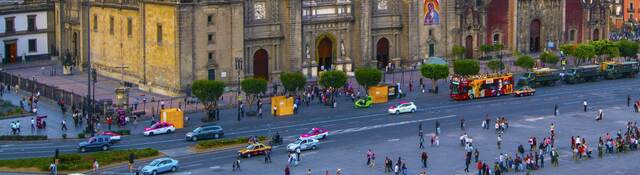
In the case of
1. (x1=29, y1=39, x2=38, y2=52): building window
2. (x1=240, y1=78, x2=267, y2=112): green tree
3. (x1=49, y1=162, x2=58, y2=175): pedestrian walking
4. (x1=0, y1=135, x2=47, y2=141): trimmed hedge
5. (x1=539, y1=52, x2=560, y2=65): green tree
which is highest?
(x1=29, y1=39, x2=38, y2=52): building window

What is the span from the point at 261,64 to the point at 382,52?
15861 mm

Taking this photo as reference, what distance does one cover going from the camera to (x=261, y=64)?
13012 cm

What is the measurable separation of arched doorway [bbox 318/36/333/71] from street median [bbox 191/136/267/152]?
35939 millimetres

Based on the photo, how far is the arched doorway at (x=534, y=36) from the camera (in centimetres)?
15488

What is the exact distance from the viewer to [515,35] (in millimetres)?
152875

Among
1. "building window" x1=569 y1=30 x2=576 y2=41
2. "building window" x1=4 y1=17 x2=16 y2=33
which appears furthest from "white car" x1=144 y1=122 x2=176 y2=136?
"building window" x1=569 y1=30 x2=576 y2=41

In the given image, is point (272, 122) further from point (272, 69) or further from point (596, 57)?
point (596, 57)

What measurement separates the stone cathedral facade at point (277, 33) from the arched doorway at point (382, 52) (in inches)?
4.0

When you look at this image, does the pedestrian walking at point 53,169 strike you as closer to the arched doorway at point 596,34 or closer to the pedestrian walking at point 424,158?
the pedestrian walking at point 424,158

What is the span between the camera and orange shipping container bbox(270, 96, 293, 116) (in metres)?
114

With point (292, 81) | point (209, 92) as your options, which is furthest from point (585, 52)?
point (209, 92)

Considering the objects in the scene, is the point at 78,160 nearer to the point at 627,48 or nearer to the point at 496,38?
the point at 496,38

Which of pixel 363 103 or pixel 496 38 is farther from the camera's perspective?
pixel 496 38

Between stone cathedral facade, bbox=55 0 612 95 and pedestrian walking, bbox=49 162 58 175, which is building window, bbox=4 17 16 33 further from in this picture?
pedestrian walking, bbox=49 162 58 175
